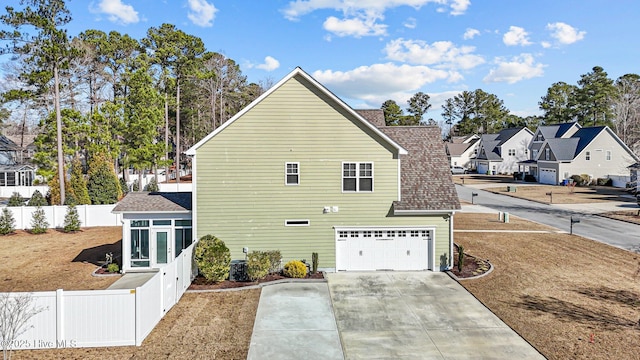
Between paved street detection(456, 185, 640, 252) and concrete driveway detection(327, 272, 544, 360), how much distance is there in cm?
1435

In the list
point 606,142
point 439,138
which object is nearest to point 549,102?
point 606,142

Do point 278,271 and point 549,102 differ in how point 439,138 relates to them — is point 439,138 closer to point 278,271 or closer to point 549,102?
point 278,271

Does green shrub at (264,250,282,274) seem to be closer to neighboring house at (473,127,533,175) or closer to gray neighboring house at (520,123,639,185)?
gray neighboring house at (520,123,639,185)

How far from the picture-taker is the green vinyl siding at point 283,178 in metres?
18.3

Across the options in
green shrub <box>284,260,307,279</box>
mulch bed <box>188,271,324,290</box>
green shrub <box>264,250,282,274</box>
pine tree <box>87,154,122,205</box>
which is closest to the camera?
mulch bed <box>188,271,324,290</box>

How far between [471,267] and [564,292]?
396cm

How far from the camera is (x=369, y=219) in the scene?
1878 cm

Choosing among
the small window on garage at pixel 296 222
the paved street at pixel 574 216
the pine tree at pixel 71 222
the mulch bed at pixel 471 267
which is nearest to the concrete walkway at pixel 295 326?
the small window on garage at pixel 296 222

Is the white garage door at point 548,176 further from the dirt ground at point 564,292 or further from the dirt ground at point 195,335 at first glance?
the dirt ground at point 195,335

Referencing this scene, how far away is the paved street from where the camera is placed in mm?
24766

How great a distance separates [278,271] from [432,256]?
7117 mm

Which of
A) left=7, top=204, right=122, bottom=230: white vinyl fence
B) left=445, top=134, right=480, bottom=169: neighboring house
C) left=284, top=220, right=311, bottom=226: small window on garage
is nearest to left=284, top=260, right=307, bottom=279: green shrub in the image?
left=284, top=220, right=311, bottom=226: small window on garage

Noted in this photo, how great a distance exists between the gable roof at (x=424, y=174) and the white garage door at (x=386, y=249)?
1.27 m

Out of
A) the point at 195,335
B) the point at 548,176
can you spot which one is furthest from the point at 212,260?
the point at 548,176
